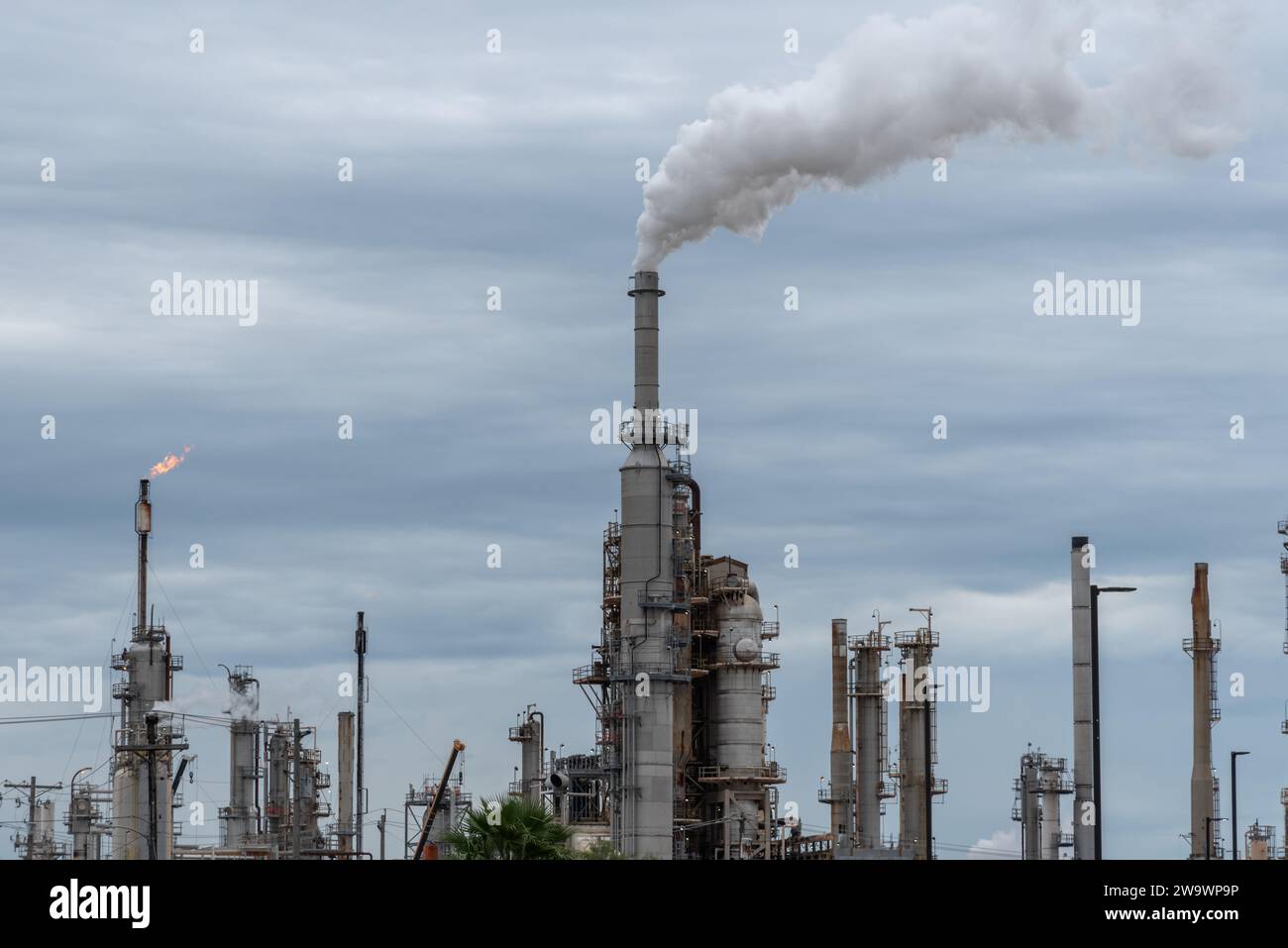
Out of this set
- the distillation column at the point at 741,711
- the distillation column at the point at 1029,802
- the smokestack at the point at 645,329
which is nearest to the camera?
the smokestack at the point at 645,329

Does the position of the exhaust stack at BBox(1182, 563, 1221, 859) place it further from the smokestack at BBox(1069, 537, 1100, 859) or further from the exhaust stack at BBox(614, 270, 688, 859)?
the exhaust stack at BBox(614, 270, 688, 859)

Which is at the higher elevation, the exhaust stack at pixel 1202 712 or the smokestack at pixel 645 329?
the smokestack at pixel 645 329

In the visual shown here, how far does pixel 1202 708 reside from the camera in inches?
4016

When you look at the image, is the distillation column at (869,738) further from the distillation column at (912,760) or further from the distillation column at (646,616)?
the distillation column at (646,616)

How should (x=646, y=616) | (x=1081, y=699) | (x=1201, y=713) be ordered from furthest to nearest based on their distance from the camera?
1. (x=1201, y=713)
2. (x=646, y=616)
3. (x=1081, y=699)

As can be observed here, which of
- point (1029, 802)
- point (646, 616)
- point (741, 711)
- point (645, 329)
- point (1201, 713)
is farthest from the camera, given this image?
point (1029, 802)

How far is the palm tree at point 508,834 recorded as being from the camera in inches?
1515

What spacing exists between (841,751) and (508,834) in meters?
65.4

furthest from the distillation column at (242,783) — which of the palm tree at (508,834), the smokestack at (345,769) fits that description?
the palm tree at (508,834)

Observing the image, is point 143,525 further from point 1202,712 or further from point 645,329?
point 1202,712

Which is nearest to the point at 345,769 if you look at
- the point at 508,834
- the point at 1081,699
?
the point at 1081,699

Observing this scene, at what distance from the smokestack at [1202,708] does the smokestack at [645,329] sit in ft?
105
